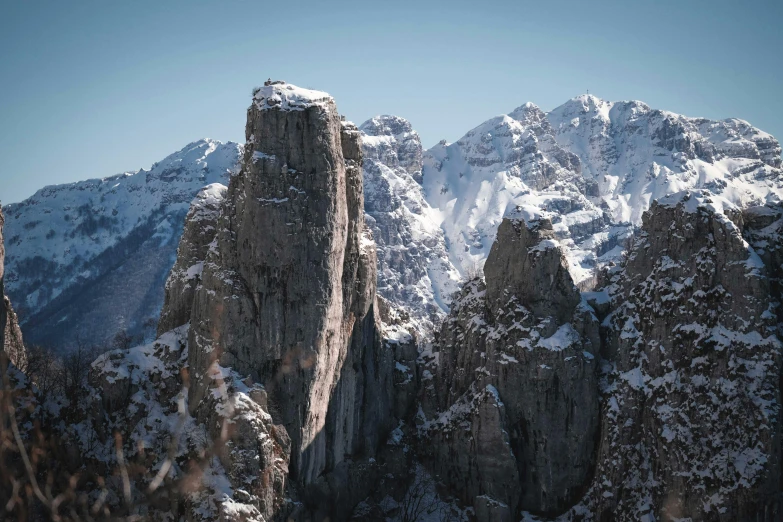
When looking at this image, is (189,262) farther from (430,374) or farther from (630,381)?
(630,381)

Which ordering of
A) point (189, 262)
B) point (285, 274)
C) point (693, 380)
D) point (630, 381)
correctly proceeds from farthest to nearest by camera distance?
point (630, 381), point (189, 262), point (693, 380), point (285, 274)

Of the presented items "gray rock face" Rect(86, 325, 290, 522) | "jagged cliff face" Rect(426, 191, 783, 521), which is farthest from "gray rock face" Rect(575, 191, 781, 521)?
"gray rock face" Rect(86, 325, 290, 522)

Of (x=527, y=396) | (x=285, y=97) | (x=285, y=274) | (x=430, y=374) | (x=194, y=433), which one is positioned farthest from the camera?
(x=430, y=374)

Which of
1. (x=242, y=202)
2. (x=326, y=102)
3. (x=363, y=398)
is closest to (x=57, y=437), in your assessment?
(x=242, y=202)

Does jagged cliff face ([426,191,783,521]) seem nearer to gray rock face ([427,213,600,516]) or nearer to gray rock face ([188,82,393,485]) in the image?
gray rock face ([427,213,600,516])

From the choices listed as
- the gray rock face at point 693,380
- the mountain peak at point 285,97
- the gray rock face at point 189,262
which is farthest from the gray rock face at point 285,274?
the gray rock face at point 693,380

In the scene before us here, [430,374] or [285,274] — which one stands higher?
[285,274]

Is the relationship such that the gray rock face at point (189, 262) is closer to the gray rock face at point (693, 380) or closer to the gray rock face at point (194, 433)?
the gray rock face at point (194, 433)

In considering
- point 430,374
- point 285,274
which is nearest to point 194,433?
point 285,274
